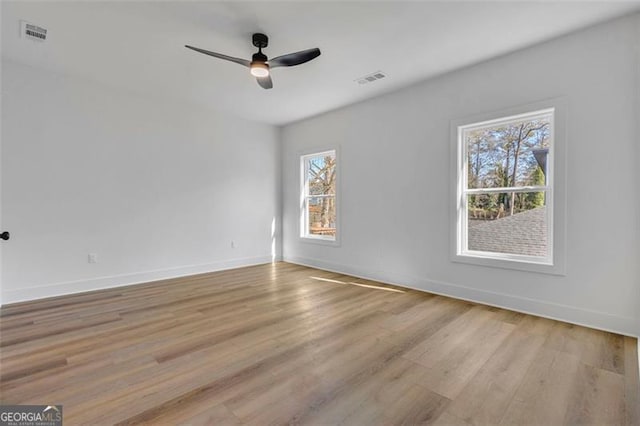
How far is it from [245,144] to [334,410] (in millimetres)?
4905

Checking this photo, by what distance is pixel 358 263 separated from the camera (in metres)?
4.80

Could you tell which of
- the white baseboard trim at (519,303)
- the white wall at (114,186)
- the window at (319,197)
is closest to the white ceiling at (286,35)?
the white wall at (114,186)

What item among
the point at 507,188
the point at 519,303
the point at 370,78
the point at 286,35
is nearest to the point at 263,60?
the point at 286,35

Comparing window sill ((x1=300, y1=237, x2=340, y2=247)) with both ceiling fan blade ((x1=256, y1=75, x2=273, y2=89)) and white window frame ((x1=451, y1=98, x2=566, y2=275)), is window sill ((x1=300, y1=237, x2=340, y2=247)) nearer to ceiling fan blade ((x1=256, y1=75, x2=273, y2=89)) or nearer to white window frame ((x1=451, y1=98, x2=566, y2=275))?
white window frame ((x1=451, y1=98, x2=566, y2=275))

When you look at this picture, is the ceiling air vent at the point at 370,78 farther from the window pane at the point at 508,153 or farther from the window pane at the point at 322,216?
the window pane at the point at 322,216

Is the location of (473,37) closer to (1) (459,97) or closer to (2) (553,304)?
(1) (459,97)

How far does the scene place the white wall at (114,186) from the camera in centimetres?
349

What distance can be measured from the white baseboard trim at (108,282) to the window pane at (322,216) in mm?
1479

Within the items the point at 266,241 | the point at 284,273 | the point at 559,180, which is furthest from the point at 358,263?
the point at 559,180

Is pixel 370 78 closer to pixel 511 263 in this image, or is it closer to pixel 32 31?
pixel 511 263

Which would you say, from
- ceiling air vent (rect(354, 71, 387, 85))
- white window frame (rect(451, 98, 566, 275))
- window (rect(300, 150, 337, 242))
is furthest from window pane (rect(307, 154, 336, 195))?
white window frame (rect(451, 98, 566, 275))

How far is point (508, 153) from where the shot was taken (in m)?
3.35

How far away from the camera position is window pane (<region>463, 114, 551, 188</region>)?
123 inches

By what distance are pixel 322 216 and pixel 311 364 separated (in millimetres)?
3621
